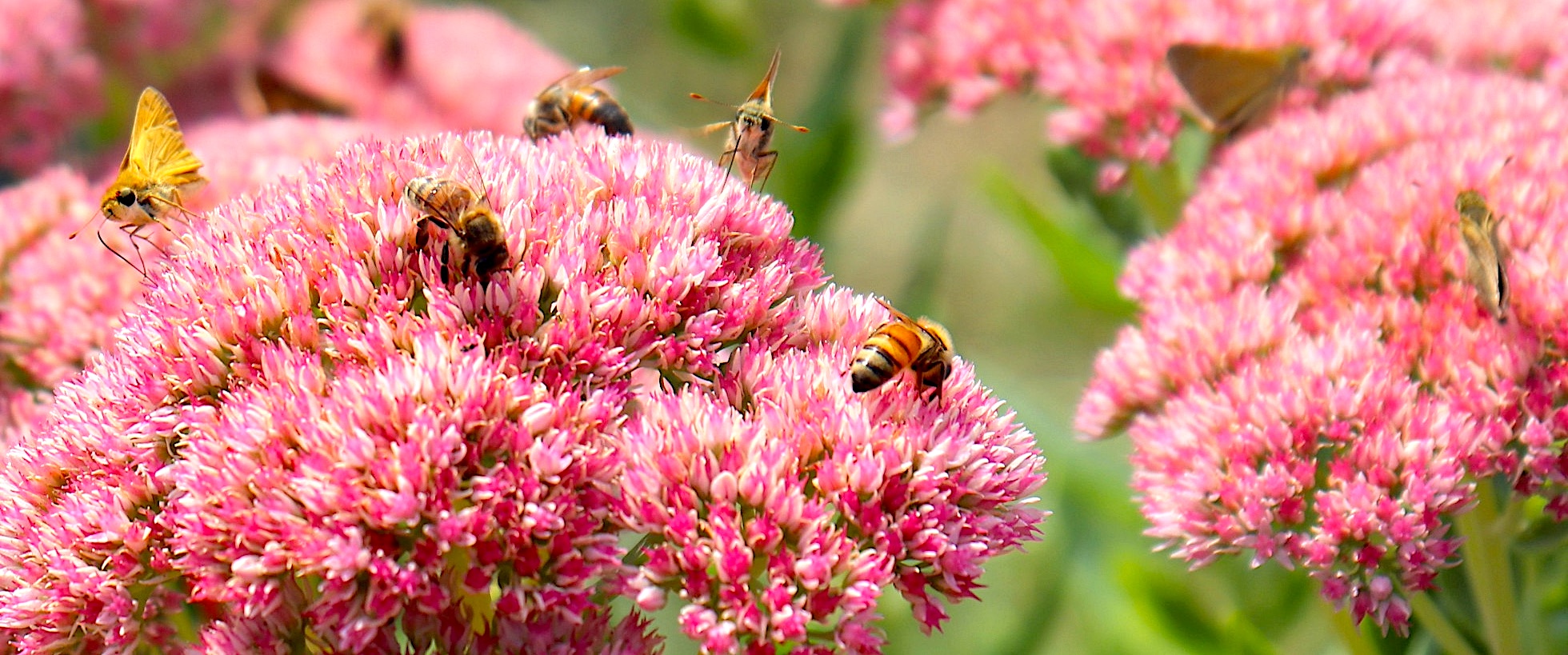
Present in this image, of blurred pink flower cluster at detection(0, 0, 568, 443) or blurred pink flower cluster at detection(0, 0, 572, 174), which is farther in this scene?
blurred pink flower cluster at detection(0, 0, 572, 174)

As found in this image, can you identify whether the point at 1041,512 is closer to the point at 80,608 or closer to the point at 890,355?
the point at 890,355

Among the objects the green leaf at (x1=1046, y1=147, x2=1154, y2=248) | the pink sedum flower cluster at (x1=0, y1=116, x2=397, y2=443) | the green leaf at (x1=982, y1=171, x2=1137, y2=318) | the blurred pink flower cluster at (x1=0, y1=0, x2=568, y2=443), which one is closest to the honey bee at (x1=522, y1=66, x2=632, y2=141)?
the blurred pink flower cluster at (x1=0, y1=0, x2=568, y2=443)

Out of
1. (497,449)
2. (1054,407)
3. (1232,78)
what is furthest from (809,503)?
(1054,407)

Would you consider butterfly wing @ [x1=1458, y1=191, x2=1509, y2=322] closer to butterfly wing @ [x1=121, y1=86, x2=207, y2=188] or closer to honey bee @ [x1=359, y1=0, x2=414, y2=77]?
butterfly wing @ [x1=121, y1=86, x2=207, y2=188]

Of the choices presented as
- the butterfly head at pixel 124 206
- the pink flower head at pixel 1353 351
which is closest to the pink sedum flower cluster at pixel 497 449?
the butterfly head at pixel 124 206

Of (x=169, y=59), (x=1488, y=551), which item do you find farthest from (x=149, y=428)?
(x=169, y=59)

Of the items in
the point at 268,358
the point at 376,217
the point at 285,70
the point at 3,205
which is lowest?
the point at 268,358

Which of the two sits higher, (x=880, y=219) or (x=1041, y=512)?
(x=880, y=219)
